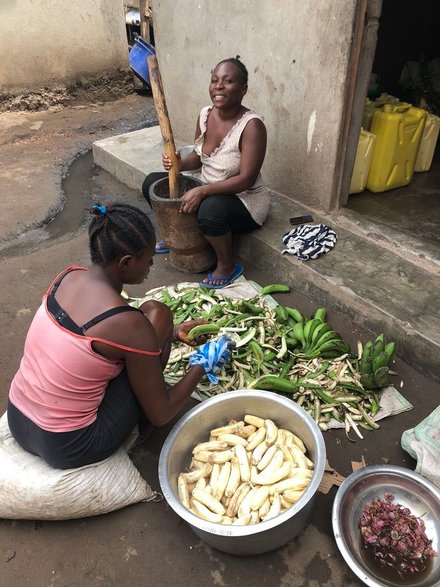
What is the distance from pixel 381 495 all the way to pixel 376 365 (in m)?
0.73

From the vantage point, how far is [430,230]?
3.79m

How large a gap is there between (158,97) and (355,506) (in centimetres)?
277

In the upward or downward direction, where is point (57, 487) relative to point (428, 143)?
downward

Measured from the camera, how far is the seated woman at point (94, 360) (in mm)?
1729

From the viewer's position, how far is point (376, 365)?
2.57 m

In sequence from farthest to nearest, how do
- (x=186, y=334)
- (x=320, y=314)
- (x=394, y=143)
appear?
1. (x=394, y=143)
2. (x=320, y=314)
3. (x=186, y=334)

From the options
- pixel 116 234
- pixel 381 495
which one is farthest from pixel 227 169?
pixel 381 495

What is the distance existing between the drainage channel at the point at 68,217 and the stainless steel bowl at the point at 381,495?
342 centimetres

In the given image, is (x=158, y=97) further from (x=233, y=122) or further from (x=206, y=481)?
(x=206, y=481)

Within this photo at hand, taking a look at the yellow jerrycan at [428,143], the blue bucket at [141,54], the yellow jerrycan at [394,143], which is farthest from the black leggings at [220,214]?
the blue bucket at [141,54]

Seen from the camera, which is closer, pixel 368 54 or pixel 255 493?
pixel 255 493

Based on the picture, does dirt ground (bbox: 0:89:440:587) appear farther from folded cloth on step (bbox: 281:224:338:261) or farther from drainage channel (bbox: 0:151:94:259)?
drainage channel (bbox: 0:151:94:259)

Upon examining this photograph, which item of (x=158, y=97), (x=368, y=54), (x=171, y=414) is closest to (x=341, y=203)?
(x=368, y=54)

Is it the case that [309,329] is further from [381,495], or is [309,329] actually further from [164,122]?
[164,122]
